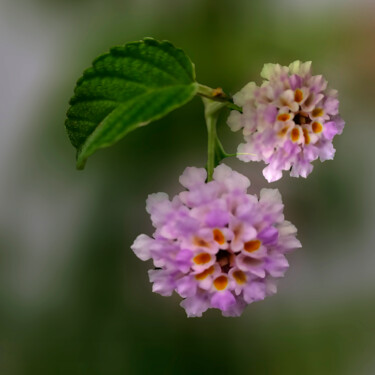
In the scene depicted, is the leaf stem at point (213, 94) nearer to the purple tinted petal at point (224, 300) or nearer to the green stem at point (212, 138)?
the green stem at point (212, 138)

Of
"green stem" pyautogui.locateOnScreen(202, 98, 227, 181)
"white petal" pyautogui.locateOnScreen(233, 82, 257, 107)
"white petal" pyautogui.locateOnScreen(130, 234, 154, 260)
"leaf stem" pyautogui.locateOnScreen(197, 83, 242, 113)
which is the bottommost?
"white petal" pyautogui.locateOnScreen(130, 234, 154, 260)

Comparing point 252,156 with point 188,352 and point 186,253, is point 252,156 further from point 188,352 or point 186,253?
point 188,352

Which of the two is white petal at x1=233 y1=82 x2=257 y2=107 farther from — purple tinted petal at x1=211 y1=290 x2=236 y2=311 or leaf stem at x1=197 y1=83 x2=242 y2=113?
purple tinted petal at x1=211 y1=290 x2=236 y2=311

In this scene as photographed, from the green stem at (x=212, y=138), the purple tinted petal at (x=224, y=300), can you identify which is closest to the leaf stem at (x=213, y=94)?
the green stem at (x=212, y=138)

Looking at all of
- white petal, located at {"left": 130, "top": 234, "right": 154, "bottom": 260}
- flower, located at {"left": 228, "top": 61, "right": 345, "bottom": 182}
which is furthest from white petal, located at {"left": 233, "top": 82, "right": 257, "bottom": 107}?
white petal, located at {"left": 130, "top": 234, "right": 154, "bottom": 260}

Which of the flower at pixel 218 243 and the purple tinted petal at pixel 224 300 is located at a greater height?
the flower at pixel 218 243

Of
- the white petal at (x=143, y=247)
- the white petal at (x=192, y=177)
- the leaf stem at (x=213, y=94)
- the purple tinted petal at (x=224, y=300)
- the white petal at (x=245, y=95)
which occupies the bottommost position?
the purple tinted petal at (x=224, y=300)
